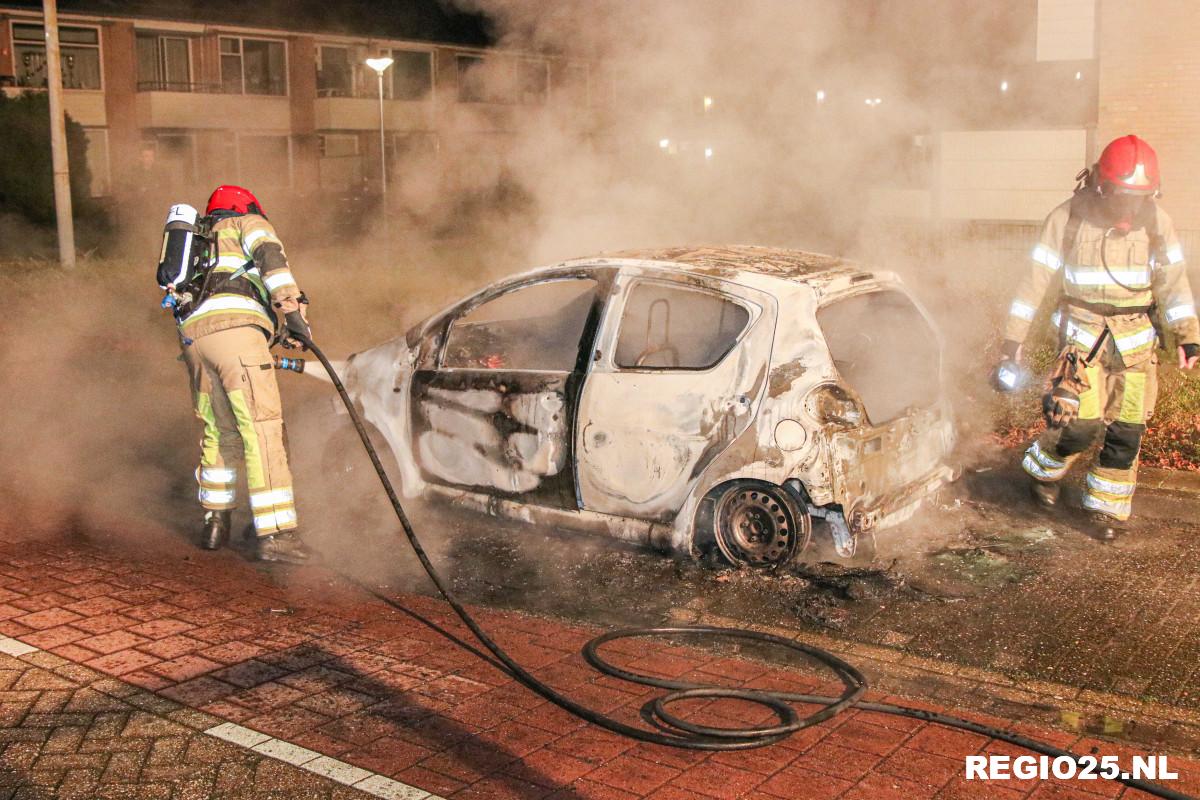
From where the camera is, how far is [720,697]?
4250mm

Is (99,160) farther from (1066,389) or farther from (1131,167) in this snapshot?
(1131,167)

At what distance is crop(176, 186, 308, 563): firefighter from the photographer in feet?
19.3

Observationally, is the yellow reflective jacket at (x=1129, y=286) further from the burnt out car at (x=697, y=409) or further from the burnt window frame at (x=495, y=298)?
the burnt window frame at (x=495, y=298)

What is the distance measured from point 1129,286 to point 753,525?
7.40 feet

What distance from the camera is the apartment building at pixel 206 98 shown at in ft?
108

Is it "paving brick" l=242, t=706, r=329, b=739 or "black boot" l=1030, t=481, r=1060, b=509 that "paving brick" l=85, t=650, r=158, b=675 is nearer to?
"paving brick" l=242, t=706, r=329, b=739

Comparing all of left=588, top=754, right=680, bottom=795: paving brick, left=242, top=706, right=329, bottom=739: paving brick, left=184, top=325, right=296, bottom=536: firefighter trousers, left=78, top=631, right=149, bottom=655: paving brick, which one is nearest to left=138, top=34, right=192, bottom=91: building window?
left=184, top=325, right=296, bottom=536: firefighter trousers

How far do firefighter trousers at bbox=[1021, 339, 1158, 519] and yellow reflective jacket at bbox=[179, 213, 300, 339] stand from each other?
13.0 ft

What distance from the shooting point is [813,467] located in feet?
17.3

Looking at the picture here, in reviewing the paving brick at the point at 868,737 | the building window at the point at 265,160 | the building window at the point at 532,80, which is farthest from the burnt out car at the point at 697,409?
the building window at the point at 265,160

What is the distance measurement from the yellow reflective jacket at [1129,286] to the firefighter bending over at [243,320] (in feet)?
12.6

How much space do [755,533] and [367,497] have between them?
2372mm

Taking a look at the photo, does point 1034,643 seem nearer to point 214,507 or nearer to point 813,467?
point 813,467

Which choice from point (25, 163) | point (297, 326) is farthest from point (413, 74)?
point (25, 163)
